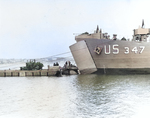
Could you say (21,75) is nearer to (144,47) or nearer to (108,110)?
(144,47)

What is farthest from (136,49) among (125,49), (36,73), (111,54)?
(36,73)

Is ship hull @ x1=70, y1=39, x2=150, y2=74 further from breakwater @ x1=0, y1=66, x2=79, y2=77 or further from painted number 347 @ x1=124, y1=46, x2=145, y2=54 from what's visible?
breakwater @ x1=0, y1=66, x2=79, y2=77

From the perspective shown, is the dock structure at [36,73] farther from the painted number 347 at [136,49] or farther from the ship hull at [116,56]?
the painted number 347 at [136,49]

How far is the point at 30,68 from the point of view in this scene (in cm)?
3456

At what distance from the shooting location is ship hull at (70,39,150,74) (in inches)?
947

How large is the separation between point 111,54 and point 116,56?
70 cm

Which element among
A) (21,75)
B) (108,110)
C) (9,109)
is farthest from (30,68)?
(108,110)

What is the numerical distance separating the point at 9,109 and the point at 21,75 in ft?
69.3

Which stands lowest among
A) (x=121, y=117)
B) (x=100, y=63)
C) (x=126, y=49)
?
(x=121, y=117)

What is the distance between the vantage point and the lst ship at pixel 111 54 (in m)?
24.1

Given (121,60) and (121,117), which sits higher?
(121,60)

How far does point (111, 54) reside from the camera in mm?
24641

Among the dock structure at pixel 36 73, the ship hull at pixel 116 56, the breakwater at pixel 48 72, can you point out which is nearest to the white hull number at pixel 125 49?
the ship hull at pixel 116 56

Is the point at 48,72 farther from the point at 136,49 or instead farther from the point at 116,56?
the point at 136,49
